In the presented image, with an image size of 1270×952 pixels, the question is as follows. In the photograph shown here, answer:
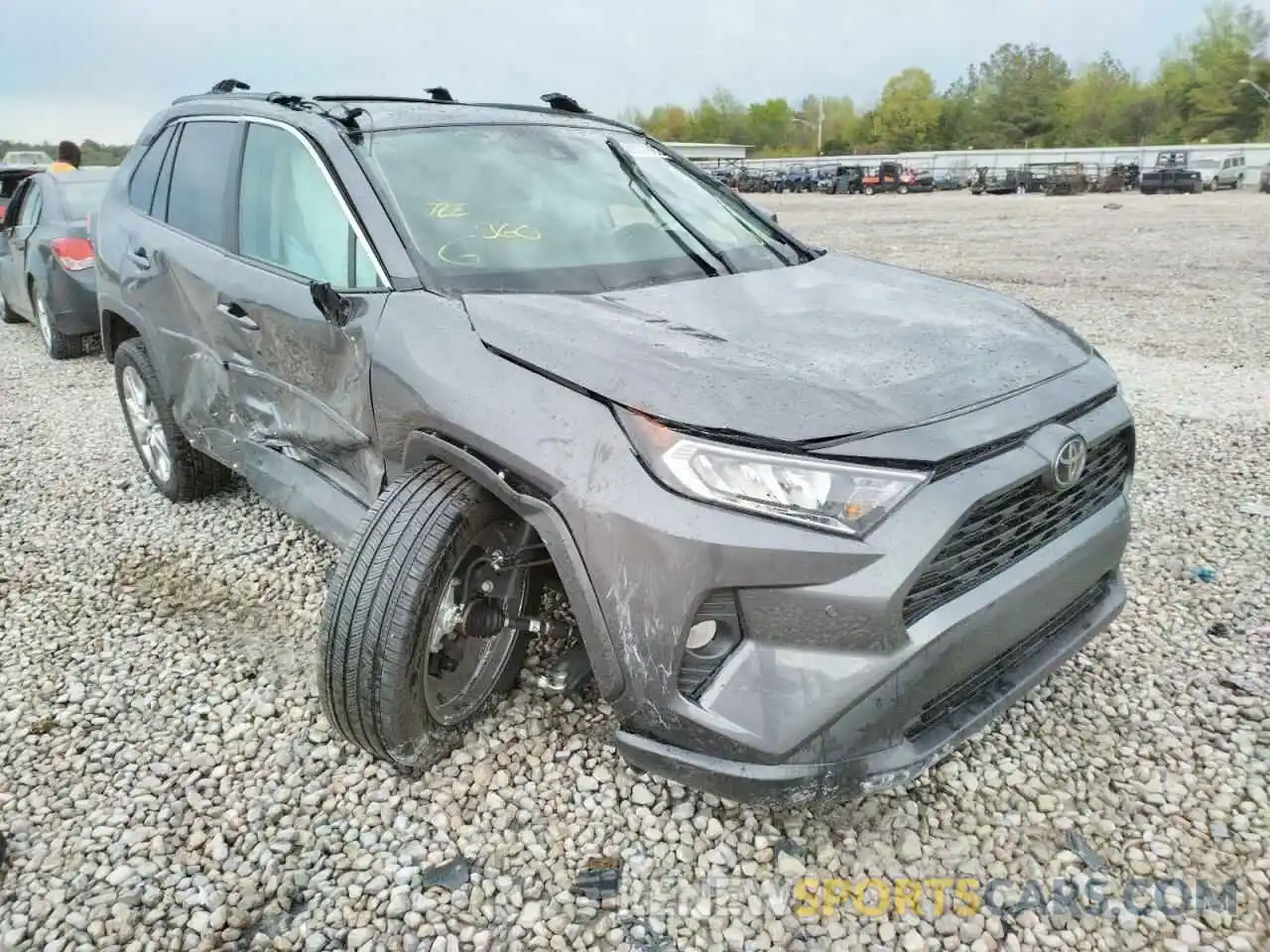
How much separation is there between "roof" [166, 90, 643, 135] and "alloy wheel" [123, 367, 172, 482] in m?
1.36

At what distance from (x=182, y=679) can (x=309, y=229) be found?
1536mm

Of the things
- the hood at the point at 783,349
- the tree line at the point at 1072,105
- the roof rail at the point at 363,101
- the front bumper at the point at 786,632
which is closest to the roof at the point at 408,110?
the roof rail at the point at 363,101

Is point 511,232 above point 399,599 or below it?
above

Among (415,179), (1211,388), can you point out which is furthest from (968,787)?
(1211,388)

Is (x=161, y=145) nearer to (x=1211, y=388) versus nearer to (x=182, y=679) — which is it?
(x=182, y=679)

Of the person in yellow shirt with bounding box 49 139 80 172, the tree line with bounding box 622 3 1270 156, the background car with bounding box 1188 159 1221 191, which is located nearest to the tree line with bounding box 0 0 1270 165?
the tree line with bounding box 622 3 1270 156

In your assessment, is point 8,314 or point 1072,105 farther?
point 1072,105

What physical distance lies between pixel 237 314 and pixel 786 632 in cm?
229

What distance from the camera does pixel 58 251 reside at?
23.8 ft

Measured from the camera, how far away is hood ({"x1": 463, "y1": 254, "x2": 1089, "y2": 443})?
198 centimetres

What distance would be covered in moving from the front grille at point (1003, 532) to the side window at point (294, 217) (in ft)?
5.44

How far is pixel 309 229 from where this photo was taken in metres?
2.96

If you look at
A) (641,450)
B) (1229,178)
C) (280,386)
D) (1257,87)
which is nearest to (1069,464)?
(641,450)

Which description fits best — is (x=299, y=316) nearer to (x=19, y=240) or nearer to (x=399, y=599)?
(x=399, y=599)
